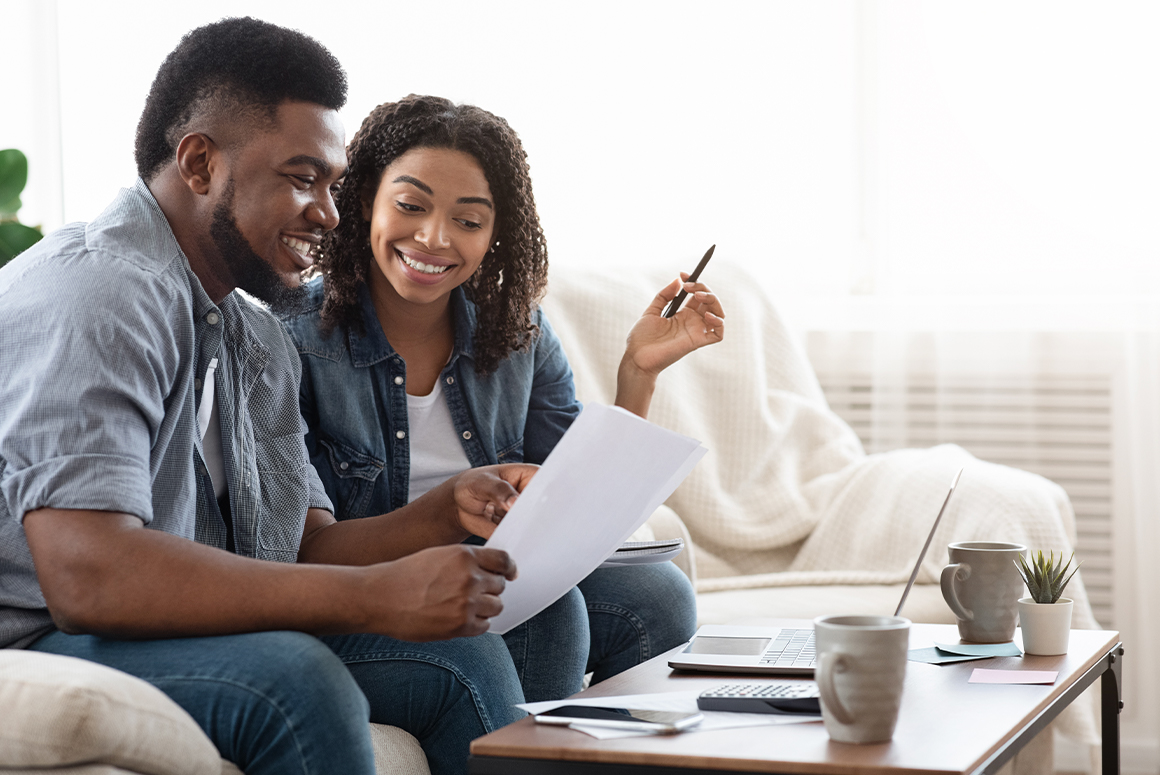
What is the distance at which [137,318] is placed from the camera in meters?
0.99

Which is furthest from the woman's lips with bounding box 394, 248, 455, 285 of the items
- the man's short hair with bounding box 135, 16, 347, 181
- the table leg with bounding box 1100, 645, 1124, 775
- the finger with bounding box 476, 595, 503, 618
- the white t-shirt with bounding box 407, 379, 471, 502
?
the table leg with bounding box 1100, 645, 1124, 775

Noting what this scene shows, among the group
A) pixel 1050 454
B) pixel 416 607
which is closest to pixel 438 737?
pixel 416 607

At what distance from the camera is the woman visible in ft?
4.89

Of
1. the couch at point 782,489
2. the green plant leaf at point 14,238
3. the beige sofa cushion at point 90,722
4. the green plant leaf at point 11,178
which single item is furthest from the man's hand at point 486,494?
the green plant leaf at point 11,178

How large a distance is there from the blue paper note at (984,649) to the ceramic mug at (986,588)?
2 cm

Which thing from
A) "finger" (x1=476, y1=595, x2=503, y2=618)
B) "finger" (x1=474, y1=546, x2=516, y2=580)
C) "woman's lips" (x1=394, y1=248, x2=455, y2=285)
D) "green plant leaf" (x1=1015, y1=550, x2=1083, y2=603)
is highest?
"woman's lips" (x1=394, y1=248, x2=455, y2=285)

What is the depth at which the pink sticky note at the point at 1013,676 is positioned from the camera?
1.09 m

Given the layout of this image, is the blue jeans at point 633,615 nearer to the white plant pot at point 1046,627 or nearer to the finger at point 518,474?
the finger at point 518,474

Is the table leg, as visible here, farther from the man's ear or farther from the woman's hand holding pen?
the man's ear

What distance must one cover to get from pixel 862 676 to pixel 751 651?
1.18 feet

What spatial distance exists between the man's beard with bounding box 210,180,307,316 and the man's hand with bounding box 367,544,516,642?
383mm

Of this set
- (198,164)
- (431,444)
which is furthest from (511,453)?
(198,164)

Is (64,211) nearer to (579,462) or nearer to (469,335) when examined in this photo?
(469,335)

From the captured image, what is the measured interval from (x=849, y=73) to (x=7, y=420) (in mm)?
2178
